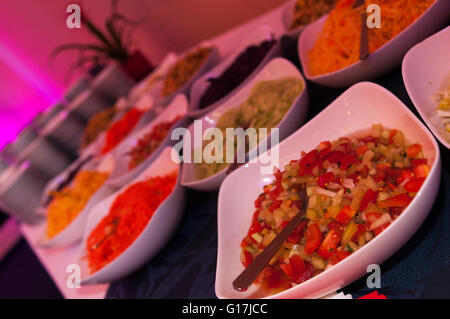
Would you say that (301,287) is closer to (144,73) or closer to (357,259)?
(357,259)

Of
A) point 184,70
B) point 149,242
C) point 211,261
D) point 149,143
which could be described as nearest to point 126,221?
point 149,242

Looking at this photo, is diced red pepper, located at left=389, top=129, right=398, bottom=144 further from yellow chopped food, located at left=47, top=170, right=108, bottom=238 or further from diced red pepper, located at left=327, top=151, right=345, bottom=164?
yellow chopped food, located at left=47, top=170, right=108, bottom=238

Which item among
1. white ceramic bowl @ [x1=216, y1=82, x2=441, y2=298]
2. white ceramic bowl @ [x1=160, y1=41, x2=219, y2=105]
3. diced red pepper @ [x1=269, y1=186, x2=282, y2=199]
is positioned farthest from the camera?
white ceramic bowl @ [x1=160, y1=41, x2=219, y2=105]

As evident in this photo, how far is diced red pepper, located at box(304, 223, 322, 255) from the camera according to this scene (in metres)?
0.88

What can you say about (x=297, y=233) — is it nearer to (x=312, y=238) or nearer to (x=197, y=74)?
(x=312, y=238)

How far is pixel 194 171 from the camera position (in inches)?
61.8

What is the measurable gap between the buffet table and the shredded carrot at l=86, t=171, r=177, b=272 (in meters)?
0.12

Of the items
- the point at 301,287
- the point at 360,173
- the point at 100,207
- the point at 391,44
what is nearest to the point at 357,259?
the point at 301,287

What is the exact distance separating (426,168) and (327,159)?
274 mm

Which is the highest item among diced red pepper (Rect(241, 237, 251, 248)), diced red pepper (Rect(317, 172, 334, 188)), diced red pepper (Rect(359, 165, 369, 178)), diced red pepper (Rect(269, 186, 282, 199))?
diced red pepper (Rect(317, 172, 334, 188))

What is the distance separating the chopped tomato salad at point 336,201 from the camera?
84 cm

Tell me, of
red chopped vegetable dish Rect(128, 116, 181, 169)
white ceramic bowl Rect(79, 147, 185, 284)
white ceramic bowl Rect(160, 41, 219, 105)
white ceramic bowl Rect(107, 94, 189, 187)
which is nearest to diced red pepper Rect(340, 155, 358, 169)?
white ceramic bowl Rect(79, 147, 185, 284)

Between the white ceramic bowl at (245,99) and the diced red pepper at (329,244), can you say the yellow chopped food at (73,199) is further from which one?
the diced red pepper at (329,244)

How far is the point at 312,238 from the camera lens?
0.89 meters
